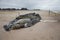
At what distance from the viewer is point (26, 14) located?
1.27m

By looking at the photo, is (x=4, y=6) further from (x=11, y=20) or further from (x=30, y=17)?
(x=30, y=17)

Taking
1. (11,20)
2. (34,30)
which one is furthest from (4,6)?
(34,30)

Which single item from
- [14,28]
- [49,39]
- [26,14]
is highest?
[26,14]

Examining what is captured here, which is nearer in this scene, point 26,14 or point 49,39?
point 49,39

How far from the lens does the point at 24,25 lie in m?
1.22

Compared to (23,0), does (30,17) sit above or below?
below

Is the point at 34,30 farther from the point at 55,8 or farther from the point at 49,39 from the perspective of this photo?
the point at 55,8

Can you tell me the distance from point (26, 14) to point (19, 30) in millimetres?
174

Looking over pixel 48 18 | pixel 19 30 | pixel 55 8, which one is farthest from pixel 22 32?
pixel 55 8

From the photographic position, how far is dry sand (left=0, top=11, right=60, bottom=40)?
1177 millimetres

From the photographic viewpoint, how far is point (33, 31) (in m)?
1.21

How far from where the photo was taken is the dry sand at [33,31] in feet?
3.86

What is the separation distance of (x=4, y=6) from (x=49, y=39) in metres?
0.53

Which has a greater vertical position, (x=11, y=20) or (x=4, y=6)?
(x=4, y=6)
